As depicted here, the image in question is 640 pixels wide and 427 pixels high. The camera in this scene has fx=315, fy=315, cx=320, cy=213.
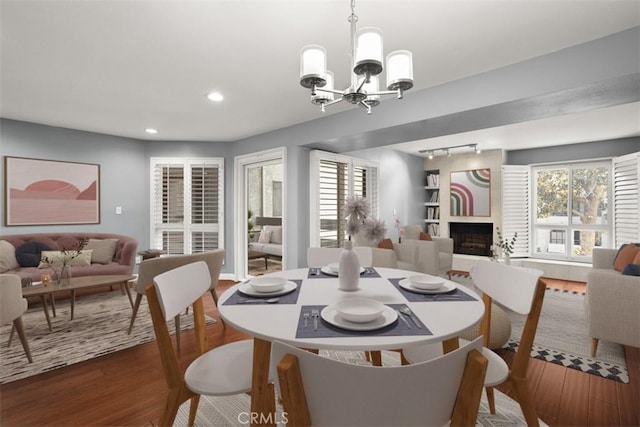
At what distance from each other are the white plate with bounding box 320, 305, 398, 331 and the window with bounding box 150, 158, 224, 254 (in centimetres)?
464

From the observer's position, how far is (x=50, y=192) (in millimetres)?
4469

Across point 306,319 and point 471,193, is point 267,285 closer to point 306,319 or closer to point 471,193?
point 306,319

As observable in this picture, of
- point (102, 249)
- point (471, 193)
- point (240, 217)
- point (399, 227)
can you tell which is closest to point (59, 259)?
point (102, 249)

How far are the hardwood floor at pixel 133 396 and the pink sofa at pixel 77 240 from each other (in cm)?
194

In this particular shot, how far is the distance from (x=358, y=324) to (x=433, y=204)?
6374 millimetres

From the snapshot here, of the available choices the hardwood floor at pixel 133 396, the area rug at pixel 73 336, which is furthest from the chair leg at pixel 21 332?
the hardwood floor at pixel 133 396

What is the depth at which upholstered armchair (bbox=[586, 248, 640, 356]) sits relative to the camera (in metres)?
2.25

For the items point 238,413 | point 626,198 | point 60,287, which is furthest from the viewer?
point 626,198

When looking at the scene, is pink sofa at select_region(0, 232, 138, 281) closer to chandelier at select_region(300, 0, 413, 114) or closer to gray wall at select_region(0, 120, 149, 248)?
gray wall at select_region(0, 120, 149, 248)

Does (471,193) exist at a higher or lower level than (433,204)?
higher

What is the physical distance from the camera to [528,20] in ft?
6.43

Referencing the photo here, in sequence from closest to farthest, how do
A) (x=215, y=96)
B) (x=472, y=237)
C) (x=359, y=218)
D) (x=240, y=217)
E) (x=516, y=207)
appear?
(x=359, y=218) < (x=215, y=96) < (x=240, y=217) < (x=516, y=207) < (x=472, y=237)

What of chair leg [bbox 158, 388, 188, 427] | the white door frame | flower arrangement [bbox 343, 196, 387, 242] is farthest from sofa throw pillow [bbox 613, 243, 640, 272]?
the white door frame

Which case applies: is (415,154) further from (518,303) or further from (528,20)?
(518,303)
